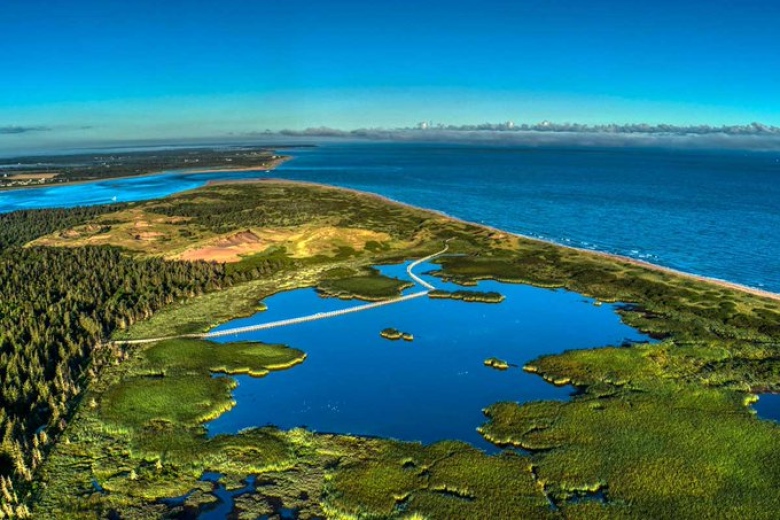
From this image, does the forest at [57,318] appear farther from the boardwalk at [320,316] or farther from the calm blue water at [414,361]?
the calm blue water at [414,361]

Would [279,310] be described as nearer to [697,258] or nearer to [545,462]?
[545,462]

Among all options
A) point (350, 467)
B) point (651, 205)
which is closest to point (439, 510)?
point (350, 467)

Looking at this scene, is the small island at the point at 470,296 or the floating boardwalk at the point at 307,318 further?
the small island at the point at 470,296

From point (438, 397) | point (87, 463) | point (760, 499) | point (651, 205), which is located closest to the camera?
point (760, 499)

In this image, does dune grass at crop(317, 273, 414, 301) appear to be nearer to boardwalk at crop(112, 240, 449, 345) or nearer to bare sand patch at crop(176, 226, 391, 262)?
boardwalk at crop(112, 240, 449, 345)

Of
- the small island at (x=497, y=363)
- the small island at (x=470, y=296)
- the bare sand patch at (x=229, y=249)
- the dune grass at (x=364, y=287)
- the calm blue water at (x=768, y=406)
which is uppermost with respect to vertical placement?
the bare sand patch at (x=229, y=249)

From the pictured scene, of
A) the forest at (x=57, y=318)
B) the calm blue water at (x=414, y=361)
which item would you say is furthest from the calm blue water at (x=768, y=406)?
the forest at (x=57, y=318)

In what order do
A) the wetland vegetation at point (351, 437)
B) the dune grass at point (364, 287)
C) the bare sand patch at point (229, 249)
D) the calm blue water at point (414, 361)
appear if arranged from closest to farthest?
the wetland vegetation at point (351, 437) < the calm blue water at point (414, 361) < the dune grass at point (364, 287) < the bare sand patch at point (229, 249)
